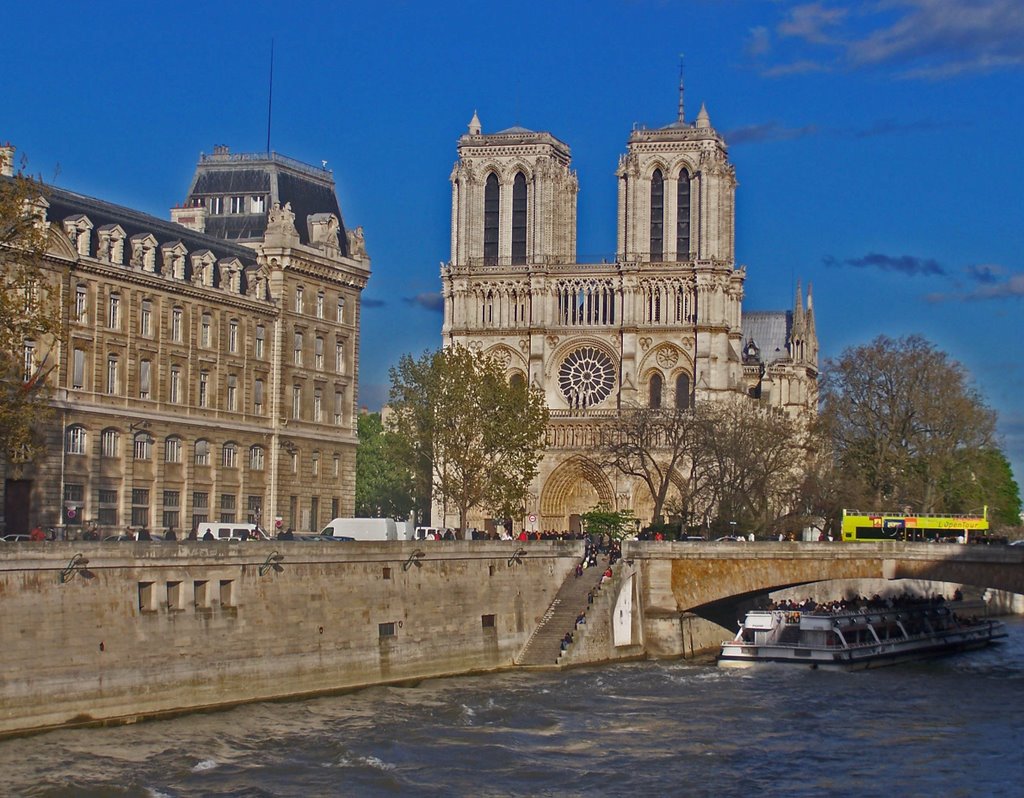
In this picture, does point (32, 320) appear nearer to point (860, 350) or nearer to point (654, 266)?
point (860, 350)

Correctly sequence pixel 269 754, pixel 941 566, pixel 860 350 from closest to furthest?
pixel 269 754, pixel 941 566, pixel 860 350

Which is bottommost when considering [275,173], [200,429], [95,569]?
[95,569]

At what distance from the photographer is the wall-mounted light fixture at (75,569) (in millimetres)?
55844

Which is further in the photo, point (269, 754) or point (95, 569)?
point (95, 569)

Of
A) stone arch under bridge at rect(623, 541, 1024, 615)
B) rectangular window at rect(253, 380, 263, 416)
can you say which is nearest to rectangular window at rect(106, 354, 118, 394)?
rectangular window at rect(253, 380, 263, 416)

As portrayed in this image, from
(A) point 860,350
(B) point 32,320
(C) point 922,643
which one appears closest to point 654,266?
(A) point 860,350

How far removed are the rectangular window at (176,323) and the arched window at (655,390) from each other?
197ft

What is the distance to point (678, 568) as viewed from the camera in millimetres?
86375

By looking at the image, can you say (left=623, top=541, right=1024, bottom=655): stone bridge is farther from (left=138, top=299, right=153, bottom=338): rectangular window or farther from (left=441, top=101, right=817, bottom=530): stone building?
(left=441, top=101, right=817, bottom=530): stone building

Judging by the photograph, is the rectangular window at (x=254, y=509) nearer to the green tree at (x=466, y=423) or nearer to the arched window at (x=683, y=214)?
the green tree at (x=466, y=423)

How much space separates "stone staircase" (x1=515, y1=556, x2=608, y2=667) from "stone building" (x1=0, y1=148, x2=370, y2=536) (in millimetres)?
16378

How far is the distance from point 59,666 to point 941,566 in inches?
1651

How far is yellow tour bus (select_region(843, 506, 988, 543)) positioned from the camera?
3743 inches

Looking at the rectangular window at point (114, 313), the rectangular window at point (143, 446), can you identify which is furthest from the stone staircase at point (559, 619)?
the rectangular window at point (114, 313)
